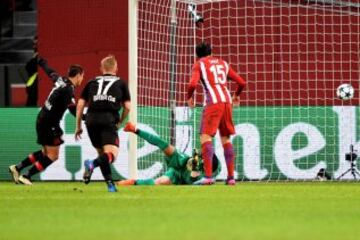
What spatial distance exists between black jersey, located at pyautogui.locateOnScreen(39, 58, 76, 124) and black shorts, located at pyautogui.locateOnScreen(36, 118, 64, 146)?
0.05m

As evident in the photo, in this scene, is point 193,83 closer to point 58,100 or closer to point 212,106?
point 212,106

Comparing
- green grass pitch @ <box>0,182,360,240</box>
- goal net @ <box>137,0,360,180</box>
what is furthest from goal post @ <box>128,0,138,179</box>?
green grass pitch @ <box>0,182,360,240</box>

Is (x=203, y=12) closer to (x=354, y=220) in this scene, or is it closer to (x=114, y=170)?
(x=114, y=170)

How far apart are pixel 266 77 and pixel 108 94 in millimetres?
7724

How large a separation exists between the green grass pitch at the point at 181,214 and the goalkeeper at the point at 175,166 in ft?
5.82

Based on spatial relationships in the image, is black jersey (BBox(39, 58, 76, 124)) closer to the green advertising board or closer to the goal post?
the goal post

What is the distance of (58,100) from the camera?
16281 millimetres

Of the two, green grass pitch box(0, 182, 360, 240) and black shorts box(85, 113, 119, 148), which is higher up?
black shorts box(85, 113, 119, 148)

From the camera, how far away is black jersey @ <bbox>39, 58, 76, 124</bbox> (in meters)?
16.1

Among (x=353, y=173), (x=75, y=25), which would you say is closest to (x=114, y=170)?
(x=353, y=173)

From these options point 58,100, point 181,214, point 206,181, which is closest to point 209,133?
point 206,181

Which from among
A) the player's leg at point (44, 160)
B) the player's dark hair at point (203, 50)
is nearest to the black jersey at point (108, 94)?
the player's dark hair at point (203, 50)

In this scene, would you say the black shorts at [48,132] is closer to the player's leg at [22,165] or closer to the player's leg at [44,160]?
the player's leg at [44,160]

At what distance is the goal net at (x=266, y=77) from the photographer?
18953 mm
